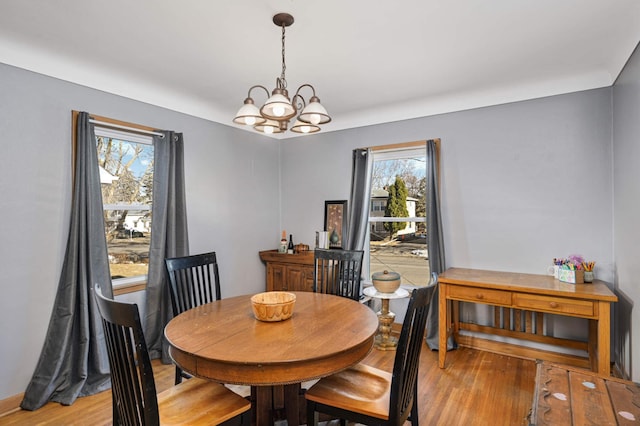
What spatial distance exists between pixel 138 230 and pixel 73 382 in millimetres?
1288

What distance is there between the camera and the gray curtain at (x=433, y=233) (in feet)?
11.1

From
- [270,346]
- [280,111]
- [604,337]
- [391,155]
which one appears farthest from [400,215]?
[270,346]

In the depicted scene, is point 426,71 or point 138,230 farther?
point 138,230

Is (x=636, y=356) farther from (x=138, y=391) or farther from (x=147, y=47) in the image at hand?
(x=147, y=47)

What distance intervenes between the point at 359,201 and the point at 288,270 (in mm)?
1230

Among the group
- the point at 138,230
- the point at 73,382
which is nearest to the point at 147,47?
the point at 138,230

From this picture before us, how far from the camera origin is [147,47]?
239 cm

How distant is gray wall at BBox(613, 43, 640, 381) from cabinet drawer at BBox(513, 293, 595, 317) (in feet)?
0.84

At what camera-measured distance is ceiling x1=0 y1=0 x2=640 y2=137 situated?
1961 millimetres

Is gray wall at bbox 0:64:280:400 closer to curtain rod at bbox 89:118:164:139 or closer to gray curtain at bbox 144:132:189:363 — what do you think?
curtain rod at bbox 89:118:164:139

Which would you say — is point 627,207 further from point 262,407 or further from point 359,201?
point 262,407

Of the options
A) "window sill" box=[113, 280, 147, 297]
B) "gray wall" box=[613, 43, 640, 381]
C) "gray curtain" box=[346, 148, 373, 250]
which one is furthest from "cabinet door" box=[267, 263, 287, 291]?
"gray wall" box=[613, 43, 640, 381]

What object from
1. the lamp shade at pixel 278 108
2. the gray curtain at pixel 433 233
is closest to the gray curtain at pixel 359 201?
the gray curtain at pixel 433 233

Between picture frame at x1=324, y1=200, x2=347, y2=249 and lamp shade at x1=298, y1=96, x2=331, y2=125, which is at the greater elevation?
lamp shade at x1=298, y1=96, x2=331, y2=125
